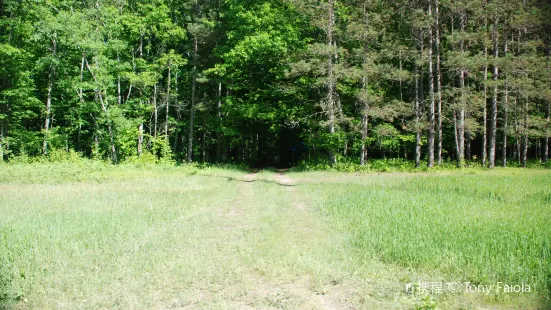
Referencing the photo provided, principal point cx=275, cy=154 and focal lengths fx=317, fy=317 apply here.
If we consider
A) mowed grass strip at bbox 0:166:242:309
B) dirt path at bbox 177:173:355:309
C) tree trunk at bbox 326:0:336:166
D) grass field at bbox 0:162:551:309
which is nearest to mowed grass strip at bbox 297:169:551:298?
grass field at bbox 0:162:551:309

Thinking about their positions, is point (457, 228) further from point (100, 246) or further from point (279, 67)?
point (279, 67)

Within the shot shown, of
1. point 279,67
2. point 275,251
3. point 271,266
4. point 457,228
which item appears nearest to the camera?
point 271,266

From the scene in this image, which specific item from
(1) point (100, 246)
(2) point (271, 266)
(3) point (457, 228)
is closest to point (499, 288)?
(3) point (457, 228)

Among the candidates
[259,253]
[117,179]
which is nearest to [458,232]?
[259,253]

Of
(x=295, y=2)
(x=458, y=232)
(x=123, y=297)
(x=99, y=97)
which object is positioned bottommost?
(x=123, y=297)

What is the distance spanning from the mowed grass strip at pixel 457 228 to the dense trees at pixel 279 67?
11292 mm

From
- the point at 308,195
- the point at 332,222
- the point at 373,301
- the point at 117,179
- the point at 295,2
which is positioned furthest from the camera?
the point at 295,2

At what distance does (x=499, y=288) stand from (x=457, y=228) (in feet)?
9.40

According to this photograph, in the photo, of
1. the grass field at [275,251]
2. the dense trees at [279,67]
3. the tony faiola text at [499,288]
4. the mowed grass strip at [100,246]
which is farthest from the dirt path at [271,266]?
the dense trees at [279,67]

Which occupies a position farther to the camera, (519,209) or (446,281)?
(519,209)

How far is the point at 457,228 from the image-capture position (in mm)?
6973

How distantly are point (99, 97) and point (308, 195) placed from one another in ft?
71.9

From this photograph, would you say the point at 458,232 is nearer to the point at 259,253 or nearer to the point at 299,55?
the point at 259,253

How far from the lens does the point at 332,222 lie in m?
8.32
